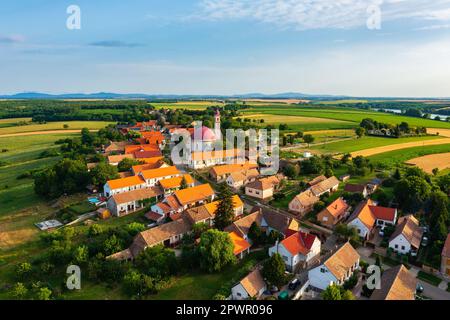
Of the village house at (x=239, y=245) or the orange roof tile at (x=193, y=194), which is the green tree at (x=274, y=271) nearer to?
the village house at (x=239, y=245)

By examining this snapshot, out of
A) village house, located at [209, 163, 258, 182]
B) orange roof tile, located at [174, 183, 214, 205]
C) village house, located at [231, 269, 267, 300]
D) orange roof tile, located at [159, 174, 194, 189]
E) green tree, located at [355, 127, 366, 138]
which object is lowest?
village house, located at [231, 269, 267, 300]

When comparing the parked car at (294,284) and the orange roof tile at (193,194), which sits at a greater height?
the orange roof tile at (193,194)

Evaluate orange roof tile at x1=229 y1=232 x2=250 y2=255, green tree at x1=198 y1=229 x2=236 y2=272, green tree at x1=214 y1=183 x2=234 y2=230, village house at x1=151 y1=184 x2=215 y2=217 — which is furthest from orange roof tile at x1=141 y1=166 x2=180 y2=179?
green tree at x1=198 y1=229 x2=236 y2=272

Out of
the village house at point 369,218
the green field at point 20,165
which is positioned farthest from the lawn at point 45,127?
the village house at point 369,218

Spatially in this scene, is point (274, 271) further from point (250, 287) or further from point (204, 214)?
point (204, 214)

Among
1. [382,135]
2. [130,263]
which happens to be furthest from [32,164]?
[382,135]

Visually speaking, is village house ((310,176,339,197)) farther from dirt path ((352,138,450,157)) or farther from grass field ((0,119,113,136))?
grass field ((0,119,113,136))
